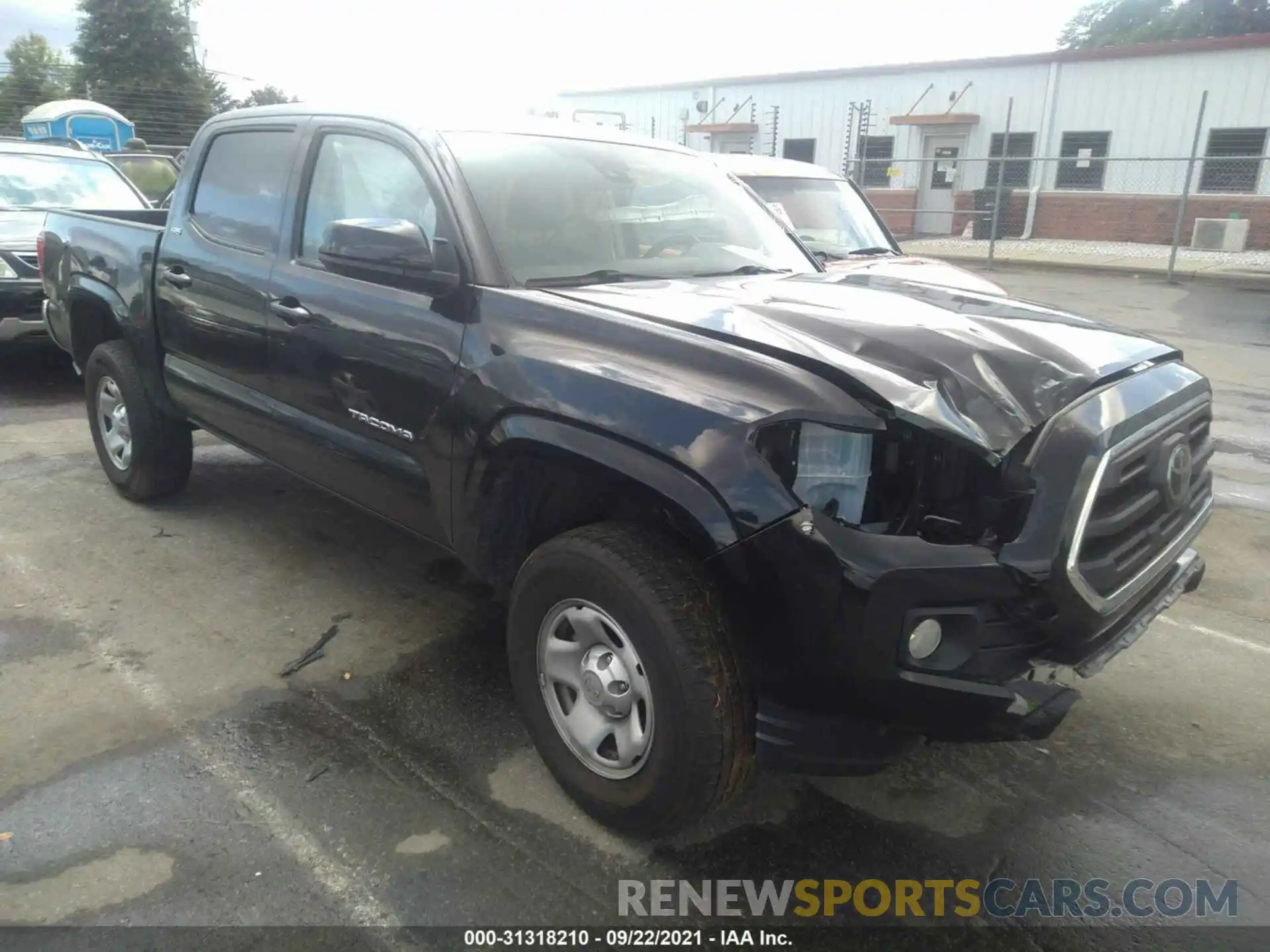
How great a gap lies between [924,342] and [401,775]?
6.47 feet

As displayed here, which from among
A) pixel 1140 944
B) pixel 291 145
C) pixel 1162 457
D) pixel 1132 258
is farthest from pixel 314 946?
pixel 1132 258

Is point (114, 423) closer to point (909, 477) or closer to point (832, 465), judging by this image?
point (832, 465)

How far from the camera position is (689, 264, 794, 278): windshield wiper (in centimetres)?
345

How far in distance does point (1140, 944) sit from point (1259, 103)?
2298cm

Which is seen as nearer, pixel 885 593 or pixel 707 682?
pixel 885 593

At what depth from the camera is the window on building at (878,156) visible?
2566 centimetres

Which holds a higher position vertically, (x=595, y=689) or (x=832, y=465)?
(x=832, y=465)

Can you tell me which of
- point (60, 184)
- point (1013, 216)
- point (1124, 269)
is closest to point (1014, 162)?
point (1013, 216)

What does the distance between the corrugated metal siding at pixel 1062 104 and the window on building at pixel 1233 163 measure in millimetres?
258

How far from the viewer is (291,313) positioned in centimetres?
354

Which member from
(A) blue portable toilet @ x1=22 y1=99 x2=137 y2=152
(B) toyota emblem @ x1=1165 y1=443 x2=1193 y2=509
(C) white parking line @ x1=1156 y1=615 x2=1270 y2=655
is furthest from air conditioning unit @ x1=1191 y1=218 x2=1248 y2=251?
(A) blue portable toilet @ x1=22 y1=99 x2=137 y2=152

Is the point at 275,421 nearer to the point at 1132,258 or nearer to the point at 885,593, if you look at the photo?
the point at 885,593

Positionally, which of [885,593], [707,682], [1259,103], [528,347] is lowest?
[707,682]

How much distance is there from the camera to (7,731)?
309 centimetres
